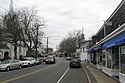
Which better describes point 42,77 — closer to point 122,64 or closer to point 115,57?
point 115,57

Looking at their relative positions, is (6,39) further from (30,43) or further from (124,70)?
(124,70)

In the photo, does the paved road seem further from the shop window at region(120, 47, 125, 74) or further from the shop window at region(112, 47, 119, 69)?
the shop window at region(120, 47, 125, 74)

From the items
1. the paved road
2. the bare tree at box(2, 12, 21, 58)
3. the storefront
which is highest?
the bare tree at box(2, 12, 21, 58)

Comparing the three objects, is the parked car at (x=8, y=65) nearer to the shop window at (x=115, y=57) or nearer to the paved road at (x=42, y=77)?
the paved road at (x=42, y=77)

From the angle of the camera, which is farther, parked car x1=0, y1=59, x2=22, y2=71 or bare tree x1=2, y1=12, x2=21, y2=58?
bare tree x1=2, y1=12, x2=21, y2=58

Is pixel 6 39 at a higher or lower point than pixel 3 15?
lower

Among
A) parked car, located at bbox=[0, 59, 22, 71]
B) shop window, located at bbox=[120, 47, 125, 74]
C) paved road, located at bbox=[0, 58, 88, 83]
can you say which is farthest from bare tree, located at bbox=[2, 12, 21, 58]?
shop window, located at bbox=[120, 47, 125, 74]

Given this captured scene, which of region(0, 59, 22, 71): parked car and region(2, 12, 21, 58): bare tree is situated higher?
region(2, 12, 21, 58): bare tree

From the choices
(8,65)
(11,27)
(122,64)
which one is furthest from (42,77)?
(11,27)

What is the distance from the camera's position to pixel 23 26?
5091cm

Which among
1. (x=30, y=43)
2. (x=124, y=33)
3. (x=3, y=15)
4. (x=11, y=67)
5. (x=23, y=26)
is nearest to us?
(x=124, y=33)

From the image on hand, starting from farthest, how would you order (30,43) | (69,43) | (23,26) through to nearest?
(69,43), (30,43), (23,26)

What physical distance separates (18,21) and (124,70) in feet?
116

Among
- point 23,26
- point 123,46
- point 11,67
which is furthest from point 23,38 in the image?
point 123,46
